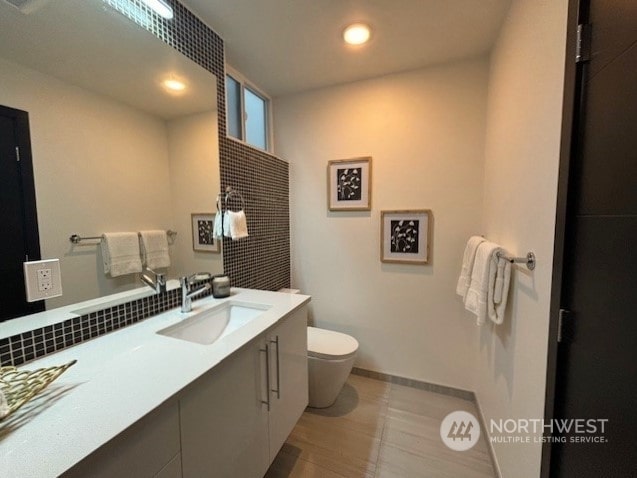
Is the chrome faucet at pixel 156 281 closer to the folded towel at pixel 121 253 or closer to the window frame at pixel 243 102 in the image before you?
the folded towel at pixel 121 253

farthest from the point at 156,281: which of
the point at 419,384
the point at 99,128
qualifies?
the point at 419,384

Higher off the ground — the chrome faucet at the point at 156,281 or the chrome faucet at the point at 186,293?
the chrome faucet at the point at 156,281

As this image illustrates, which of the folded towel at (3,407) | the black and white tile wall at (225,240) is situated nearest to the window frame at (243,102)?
the black and white tile wall at (225,240)

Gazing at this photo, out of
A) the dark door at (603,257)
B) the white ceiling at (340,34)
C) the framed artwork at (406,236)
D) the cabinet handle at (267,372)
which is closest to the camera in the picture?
the dark door at (603,257)

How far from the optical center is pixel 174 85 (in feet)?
4.46

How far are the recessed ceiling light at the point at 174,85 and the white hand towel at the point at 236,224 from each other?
692 millimetres

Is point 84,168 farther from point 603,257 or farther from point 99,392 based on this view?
point 603,257

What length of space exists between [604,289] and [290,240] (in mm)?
1994

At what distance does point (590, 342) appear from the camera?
748 millimetres

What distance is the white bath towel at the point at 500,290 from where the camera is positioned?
1.24 metres

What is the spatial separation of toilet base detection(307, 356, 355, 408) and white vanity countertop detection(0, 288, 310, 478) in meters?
0.78

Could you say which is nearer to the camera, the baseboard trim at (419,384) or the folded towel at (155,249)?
the folded towel at (155,249)

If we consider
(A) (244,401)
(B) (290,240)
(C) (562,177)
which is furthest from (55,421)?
(B) (290,240)

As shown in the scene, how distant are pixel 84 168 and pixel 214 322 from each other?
88 cm
